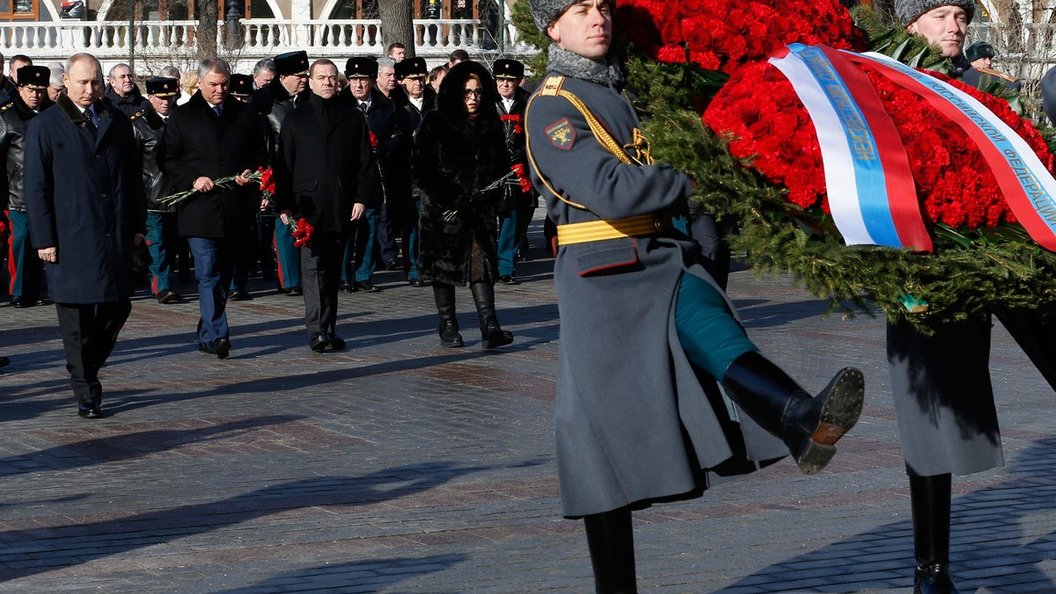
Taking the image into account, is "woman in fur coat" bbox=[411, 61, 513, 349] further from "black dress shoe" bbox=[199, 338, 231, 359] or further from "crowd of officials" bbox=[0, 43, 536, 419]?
"black dress shoe" bbox=[199, 338, 231, 359]

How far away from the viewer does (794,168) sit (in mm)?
4496

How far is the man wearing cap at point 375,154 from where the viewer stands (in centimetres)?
1633

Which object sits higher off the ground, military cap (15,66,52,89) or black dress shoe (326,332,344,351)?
military cap (15,66,52,89)

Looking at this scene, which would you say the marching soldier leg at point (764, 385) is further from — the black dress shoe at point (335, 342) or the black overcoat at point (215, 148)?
the black overcoat at point (215, 148)

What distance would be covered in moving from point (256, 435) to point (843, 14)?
455cm

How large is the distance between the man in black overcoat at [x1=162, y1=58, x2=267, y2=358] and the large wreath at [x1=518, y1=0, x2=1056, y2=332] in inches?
306

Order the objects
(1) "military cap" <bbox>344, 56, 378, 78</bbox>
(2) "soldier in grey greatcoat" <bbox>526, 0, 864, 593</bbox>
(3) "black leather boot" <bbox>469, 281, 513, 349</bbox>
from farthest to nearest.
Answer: (1) "military cap" <bbox>344, 56, 378, 78</bbox> → (3) "black leather boot" <bbox>469, 281, 513, 349</bbox> → (2) "soldier in grey greatcoat" <bbox>526, 0, 864, 593</bbox>

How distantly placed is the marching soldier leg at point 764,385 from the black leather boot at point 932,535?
1133mm

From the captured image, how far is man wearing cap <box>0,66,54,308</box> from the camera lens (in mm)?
14570

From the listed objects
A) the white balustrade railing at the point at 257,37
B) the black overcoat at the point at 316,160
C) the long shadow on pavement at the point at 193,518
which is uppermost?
the white balustrade railing at the point at 257,37

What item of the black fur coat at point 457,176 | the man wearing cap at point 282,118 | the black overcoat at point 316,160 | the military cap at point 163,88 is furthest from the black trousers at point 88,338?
the military cap at point 163,88

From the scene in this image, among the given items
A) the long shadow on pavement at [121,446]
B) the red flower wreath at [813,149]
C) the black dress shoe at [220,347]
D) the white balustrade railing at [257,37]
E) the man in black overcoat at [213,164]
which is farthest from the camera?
the white balustrade railing at [257,37]

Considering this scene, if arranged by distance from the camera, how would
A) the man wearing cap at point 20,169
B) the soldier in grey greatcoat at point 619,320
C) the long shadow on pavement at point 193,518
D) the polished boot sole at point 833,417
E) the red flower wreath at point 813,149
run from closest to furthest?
the polished boot sole at point 833,417
the red flower wreath at point 813,149
the soldier in grey greatcoat at point 619,320
the long shadow on pavement at point 193,518
the man wearing cap at point 20,169

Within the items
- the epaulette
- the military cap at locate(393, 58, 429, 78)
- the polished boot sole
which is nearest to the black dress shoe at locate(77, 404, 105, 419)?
the epaulette
